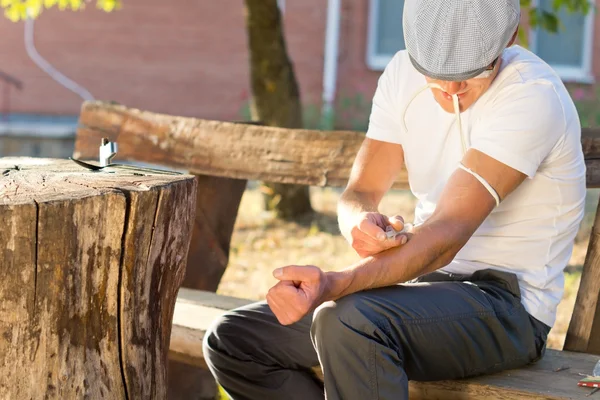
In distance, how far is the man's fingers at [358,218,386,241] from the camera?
2503mm

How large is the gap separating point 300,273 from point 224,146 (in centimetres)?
171

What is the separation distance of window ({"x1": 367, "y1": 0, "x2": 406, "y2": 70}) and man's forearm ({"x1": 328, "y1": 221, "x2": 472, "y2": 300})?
32.1 feet

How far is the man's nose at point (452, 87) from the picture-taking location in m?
2.67

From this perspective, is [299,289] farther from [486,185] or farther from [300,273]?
[486,185]

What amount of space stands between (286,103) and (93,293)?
4.61 metres

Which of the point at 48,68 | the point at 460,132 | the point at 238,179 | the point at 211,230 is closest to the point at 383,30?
the point at 48,68

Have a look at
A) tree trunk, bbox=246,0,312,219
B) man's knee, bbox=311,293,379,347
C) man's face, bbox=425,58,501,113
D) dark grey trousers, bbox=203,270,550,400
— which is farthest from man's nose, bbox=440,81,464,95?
tree trunk, bbox=246,0,312,219

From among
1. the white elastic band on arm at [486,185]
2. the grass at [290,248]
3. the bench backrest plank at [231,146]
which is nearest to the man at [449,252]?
the white elastic band on arm at [486,185]

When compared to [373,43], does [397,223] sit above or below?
below

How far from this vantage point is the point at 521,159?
101 inches

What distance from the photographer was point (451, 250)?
2.54 metres

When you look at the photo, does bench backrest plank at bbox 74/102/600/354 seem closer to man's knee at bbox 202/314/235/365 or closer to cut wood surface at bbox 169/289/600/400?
Result: cut wood surface at bbox 169/289/600/400

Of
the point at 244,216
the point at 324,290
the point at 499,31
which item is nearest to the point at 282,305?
the point at 324,290

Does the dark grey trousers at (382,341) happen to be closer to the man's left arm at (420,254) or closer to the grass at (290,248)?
the man's left arm at (420,254)
